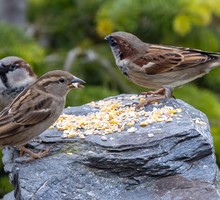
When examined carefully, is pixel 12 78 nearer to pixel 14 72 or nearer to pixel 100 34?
pixel 14 72

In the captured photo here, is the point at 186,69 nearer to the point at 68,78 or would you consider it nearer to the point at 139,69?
the point at 139,69

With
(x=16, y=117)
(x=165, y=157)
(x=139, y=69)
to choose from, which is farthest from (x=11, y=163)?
(x=139, y=69)

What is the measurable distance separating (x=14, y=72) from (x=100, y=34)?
147 cm

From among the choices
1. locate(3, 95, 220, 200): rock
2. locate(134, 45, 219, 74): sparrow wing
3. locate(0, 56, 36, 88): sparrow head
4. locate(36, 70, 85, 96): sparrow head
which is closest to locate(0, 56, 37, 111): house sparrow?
locate(0, 56, 36, 88): sparrow head

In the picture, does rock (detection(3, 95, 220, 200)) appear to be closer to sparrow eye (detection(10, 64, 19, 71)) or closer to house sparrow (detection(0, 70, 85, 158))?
house sparrow (detection(0, 70, 85, 158))

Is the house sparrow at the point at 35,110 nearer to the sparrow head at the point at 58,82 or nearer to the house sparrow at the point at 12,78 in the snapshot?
the sparrow head at the point at 58,82

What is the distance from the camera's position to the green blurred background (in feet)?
21.5

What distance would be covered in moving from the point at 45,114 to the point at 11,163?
0.40 meters

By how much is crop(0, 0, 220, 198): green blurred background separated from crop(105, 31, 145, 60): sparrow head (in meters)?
0.41

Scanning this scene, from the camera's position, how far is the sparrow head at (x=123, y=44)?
20.4 feet

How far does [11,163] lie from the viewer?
508 centimetres

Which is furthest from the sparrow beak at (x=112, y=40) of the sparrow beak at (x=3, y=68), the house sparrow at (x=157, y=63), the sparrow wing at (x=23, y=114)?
the sparrow wing at (x=23, y=114)

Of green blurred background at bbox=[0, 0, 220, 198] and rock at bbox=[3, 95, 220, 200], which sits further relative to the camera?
green blurred background at bbox=[0, 0, 220, 198]

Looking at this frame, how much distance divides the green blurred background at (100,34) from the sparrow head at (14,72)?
1.00ft
